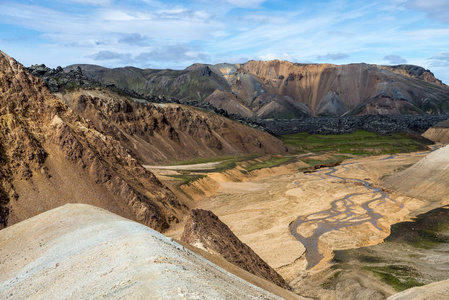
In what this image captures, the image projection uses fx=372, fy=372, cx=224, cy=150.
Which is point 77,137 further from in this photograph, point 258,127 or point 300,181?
point 258,127

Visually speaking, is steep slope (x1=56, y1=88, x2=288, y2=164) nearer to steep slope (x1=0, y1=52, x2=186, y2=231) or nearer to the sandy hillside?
steep slope (x1=0, y1=52, x2=186, y2=231)

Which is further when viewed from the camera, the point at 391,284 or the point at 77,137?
the point at 77,137

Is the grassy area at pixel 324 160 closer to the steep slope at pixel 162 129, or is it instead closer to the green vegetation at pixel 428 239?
the steep slope at pixel 162 129

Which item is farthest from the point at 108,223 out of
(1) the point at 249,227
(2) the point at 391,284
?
(1) the point at 249,227

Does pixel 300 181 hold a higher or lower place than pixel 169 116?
lower

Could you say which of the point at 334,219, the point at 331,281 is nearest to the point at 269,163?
the point at 334,219

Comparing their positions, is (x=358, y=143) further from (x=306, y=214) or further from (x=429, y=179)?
(x=306, y=214)

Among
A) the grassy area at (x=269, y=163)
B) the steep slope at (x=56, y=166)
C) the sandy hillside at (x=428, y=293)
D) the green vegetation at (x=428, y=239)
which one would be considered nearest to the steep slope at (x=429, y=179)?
the green vegetation at (x=428, y=239)

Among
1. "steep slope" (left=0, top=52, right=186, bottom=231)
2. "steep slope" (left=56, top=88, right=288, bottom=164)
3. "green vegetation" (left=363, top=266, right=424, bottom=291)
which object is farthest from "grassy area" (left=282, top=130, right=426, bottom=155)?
"green vegetation" (left=363, top=266, right=424, bottom=291)
